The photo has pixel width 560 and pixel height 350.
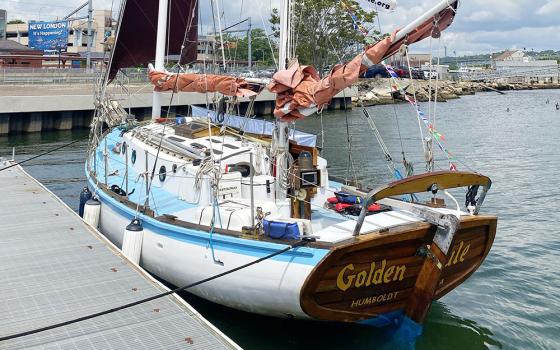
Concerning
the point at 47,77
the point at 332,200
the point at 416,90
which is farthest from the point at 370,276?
the point at 416,90

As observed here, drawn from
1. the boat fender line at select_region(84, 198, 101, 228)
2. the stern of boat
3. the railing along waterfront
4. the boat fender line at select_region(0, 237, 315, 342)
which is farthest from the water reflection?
the railing along waterfront

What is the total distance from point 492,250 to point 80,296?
35.1 feet

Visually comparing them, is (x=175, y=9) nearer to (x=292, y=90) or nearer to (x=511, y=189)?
(x=292, y=90)

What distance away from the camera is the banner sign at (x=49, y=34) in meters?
69.6

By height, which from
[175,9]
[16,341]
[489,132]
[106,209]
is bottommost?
[16,341]

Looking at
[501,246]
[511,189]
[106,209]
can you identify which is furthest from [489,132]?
[106,209]

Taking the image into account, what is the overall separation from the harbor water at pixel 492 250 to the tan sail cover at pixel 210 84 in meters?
3.45

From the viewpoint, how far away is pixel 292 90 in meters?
10.6

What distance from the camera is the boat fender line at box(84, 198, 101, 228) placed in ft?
46.3

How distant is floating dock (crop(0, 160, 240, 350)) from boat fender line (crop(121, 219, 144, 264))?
0.24m

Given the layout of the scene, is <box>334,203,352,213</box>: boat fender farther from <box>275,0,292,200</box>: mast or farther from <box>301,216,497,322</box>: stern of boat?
<box>301,216,497,322</box>: stern of boat

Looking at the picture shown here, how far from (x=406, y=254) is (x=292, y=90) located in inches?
140

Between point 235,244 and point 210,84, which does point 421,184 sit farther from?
point 210,84

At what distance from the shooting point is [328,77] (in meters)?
10.1
